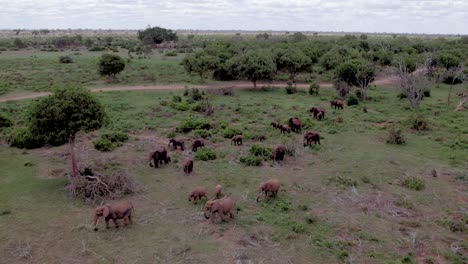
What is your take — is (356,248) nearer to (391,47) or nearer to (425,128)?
(425,128)

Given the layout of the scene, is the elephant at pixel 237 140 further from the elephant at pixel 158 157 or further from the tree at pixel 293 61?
the tree at pixel 293 61

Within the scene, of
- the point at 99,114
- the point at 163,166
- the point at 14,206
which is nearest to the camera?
the point at 14,206

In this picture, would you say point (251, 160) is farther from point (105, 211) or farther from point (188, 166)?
point (105, 211)

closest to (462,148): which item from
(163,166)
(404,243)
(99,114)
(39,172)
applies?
(404,243)

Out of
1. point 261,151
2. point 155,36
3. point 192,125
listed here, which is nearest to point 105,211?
point 261,151

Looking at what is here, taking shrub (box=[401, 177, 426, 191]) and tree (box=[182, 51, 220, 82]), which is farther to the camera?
tree (box=[182, 51, 220, 82])

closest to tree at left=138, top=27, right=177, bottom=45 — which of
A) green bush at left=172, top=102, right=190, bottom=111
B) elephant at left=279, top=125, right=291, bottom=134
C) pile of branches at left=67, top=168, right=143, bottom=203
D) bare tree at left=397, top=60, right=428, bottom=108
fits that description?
green bush at left=172, top=102, right=190, bottom=111

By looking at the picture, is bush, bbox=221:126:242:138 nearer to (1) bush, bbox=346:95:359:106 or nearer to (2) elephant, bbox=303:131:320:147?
(2) elephant, bbox=303:131:320:147
